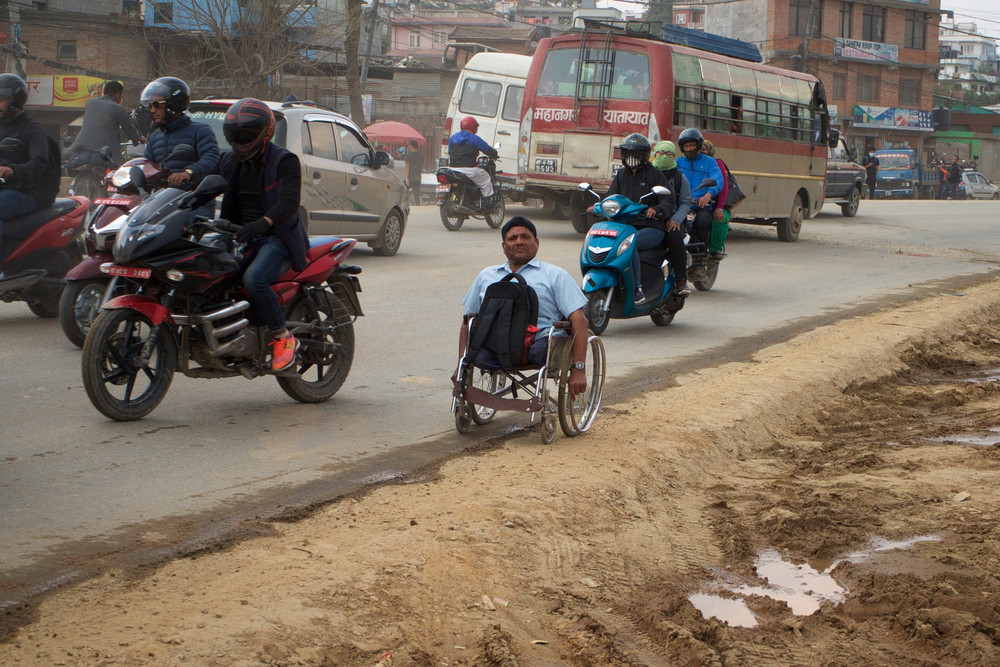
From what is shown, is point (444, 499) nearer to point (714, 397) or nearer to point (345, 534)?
point (345, 534)

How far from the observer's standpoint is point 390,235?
14812mm

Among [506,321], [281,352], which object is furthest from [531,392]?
[281,352]

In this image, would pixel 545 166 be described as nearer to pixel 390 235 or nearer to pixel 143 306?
pixel 390 235

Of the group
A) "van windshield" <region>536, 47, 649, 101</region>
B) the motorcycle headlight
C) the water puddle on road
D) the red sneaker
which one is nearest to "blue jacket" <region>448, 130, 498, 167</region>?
"van windshield" <region>536, 47, 649, 101</region>

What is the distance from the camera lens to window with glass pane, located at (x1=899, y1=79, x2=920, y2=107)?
205 feet

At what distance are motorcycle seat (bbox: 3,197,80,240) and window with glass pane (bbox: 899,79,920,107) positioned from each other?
2383 inches

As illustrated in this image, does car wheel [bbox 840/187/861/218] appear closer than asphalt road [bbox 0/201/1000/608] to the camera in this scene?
No

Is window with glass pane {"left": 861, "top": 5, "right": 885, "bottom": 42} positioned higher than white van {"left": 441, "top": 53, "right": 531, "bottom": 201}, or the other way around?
window with glass pane {"left": 861, "top": 5, "right": 885, "bottom": 42}

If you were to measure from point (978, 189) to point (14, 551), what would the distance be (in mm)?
49849

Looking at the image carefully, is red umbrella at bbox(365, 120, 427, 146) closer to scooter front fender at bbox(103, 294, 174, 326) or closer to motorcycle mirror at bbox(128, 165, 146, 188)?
motorcycle mirror at bbox(128, 165, 146, 188)

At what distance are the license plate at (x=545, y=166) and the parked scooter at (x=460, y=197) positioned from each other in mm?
760

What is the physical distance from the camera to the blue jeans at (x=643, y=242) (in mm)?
9773

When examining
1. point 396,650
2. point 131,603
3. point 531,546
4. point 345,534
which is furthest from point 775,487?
point 131,603

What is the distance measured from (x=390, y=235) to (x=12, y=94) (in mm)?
6708
